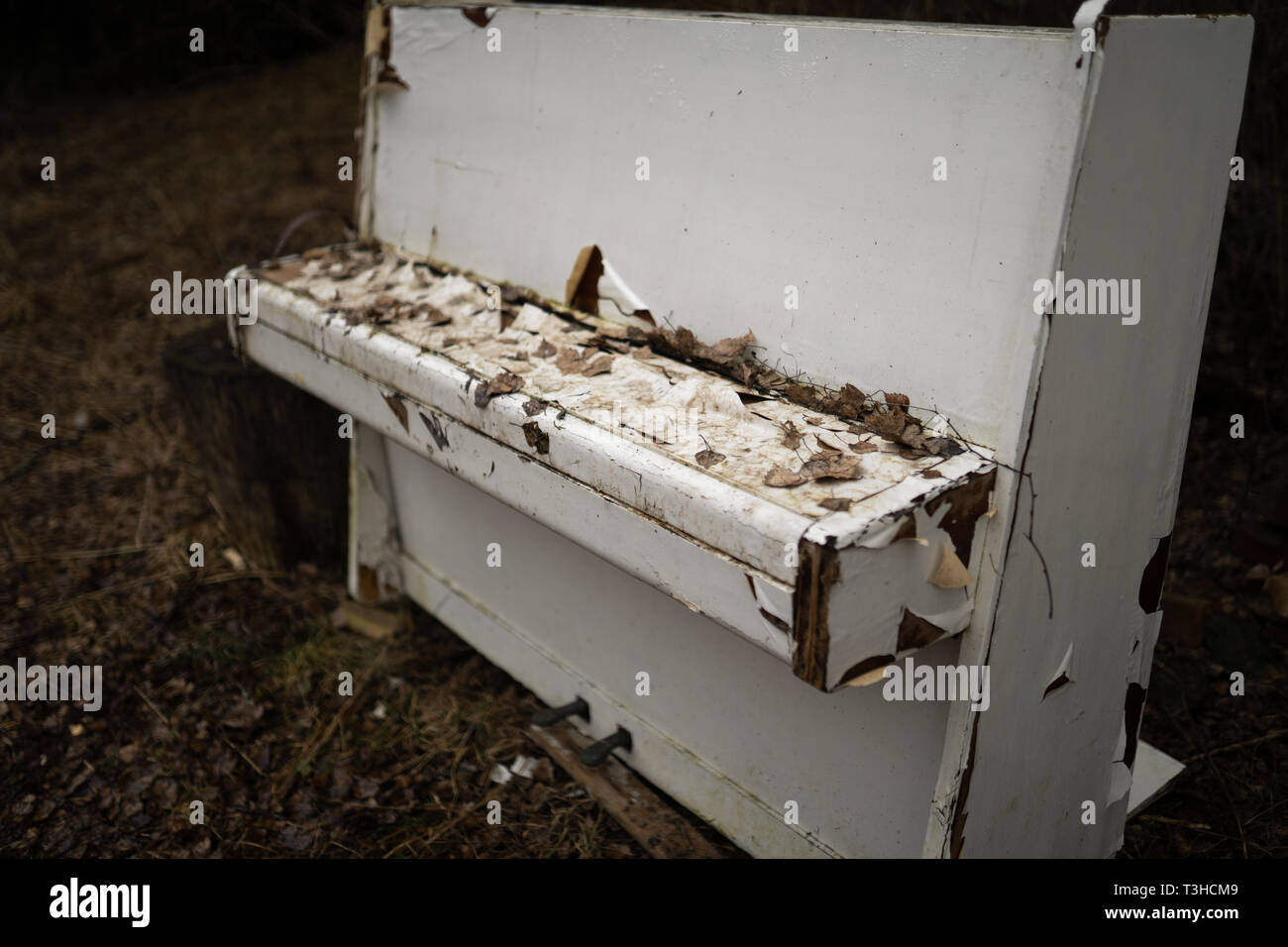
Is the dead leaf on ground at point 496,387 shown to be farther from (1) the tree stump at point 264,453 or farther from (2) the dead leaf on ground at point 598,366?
(1) the tree stump at point 264,453

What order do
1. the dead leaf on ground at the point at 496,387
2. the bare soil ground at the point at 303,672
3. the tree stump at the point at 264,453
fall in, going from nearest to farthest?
the dead leaf on ground at the point at 496,387 < the bare soil ground at the point at 303,672 < the tree stump at the point at 264,453

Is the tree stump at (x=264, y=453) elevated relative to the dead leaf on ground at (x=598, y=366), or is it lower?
lower

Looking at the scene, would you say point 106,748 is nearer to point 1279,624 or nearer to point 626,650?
point 626,650

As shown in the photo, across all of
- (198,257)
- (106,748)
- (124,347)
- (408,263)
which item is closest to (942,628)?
(408,263)

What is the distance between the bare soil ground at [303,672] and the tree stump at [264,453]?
4.8 inches

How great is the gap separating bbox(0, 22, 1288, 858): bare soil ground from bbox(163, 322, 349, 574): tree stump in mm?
122

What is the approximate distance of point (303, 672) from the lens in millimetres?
2701

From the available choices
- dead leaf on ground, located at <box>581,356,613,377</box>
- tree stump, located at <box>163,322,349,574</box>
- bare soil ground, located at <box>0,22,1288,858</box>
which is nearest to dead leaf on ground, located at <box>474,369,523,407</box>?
dead leaf on ground, located at <box>581,356,613,377</box>

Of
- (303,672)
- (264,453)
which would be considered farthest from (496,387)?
(264,453)

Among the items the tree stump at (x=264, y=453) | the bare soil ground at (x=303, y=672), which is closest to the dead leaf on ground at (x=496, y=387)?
the bare soil ground at (x=303, y=672)

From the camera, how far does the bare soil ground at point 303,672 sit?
2.18 metres

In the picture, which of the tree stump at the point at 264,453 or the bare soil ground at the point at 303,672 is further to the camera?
the tree stump at the point at 264,453

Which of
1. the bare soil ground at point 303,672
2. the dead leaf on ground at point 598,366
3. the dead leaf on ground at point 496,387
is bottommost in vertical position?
the bare soil ground at point 303,672

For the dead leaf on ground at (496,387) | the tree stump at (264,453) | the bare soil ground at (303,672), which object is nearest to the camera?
the dead leaf on ground at (496,387)
